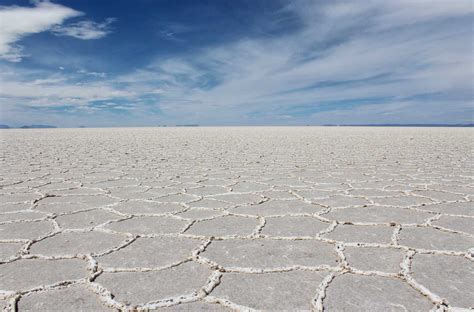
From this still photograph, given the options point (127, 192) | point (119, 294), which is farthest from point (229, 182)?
point (119, 294)

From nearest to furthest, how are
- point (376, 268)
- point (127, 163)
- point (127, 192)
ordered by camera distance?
point (376, 268)
point (127, 192)
point (127, 163)

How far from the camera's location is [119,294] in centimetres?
119

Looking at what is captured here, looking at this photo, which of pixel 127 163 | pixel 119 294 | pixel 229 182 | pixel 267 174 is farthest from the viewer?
pixel 127 163

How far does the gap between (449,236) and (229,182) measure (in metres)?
2.03

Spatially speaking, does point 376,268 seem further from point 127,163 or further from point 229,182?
point 127,163

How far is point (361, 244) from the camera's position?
1.67m

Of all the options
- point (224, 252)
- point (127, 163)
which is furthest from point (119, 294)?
point (127, 163)

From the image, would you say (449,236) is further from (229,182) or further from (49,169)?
(49,169)

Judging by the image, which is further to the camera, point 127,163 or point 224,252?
point 127,163

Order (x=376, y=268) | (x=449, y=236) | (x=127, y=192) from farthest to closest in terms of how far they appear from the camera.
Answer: (x=127, y=192), (x=449, y=236), (x=376, y=268)

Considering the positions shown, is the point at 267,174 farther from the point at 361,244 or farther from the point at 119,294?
the point at 119,294

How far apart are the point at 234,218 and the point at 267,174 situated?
188 centimetres

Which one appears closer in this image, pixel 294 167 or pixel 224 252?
pixel 224 252

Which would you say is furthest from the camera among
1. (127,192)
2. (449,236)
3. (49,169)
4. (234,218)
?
(49,169)
